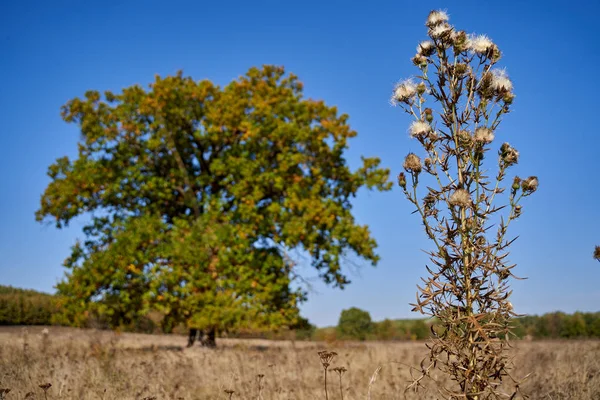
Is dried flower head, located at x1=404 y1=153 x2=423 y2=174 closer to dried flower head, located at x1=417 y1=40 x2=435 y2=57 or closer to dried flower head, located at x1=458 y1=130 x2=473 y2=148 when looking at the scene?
dried flower head, located at x1=458 y1=130 x2=473 y2=148

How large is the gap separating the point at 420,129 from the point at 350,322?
24.4 metres

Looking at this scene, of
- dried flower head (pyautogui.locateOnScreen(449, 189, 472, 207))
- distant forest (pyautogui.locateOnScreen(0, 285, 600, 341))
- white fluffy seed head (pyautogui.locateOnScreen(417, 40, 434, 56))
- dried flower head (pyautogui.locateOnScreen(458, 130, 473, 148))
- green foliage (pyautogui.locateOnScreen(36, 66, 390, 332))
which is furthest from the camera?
distant forest (pyautogui.locateOnScreen(0, 285, 600, 341))

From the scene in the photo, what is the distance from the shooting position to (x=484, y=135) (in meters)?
3.11

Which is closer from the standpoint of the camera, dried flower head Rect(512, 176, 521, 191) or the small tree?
dried flower head Rect(512, 176, 521, 191)

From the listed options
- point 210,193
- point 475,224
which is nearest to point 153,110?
point 210,193

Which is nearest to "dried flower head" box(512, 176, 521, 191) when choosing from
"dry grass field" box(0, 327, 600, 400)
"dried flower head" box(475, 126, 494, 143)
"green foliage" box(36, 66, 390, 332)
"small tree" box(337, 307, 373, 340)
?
"dried flower head" box(475, 126, 494, 143)

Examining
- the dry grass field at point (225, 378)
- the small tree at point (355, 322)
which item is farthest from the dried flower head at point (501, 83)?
the small tree at point (355, 322)

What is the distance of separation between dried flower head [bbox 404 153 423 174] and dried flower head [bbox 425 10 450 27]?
0.99 m

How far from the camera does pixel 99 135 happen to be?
16.0 metres

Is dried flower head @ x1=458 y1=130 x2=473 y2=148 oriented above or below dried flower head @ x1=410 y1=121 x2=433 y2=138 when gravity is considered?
below

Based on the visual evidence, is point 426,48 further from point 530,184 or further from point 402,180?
point 530,184

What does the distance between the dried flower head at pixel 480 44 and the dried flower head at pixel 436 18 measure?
24 cm

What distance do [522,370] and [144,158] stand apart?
41.9ft

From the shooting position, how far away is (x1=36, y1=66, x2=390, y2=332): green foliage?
566 inches
